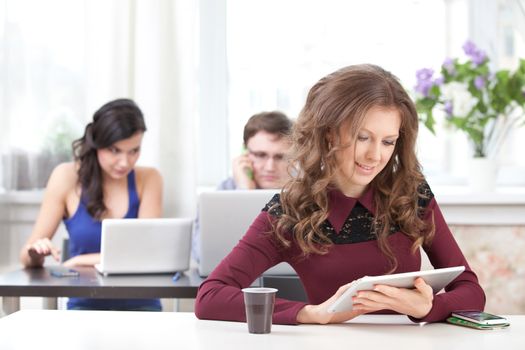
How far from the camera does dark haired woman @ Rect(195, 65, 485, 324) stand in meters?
1.97

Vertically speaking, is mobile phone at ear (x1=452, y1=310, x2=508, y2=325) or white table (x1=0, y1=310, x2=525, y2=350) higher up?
mobile phone at ear (x1=452, y1=310, x2=508, y2=325)

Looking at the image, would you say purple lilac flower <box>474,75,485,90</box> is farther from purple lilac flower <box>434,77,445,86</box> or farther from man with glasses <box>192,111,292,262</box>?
man with glasses <box>192,111,292,262</box>

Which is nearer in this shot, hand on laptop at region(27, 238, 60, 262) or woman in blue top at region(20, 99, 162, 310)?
hand on laptop at region(27, 238, 60, 262)

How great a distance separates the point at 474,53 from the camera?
11.8 feet

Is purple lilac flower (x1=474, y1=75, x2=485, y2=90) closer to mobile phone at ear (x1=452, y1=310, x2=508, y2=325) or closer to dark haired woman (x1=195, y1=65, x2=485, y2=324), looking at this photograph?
dark haired woman (x1=195, y1=65, x2=485, y2=324)

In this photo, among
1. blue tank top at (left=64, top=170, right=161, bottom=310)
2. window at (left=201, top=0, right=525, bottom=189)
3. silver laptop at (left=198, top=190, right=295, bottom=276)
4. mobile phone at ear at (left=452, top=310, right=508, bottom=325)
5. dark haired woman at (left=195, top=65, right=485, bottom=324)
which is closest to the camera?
mobile phone at ear at (left=452, top=310, right=508, bottom=325)

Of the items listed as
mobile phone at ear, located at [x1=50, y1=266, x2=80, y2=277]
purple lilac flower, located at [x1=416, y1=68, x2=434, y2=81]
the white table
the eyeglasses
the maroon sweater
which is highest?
purple lilac flower, located at [x1=416, y1=68, x2=434, y2=81]

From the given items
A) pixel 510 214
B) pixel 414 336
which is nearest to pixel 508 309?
pixel 510 214

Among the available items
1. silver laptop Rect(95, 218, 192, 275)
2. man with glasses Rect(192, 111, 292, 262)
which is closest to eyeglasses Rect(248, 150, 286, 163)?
man with glasses Rect(192, 111, 292, 262)

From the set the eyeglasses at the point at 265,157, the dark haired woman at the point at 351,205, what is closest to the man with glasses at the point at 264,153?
the eyeglasses at the point at 265,157

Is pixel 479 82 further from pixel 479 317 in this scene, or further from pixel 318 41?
pixel 479 317

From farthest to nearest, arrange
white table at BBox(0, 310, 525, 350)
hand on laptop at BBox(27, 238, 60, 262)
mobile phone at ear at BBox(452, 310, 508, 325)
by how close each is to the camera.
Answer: hand on laptop at BBox(27, 238, 60, 262), mobile phone at ear at BBox(452, 310, 508, 325), white table at BBox(0, 310, 525, 350)

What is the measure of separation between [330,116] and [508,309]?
76.7 inches

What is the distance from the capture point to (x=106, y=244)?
2.68 meters
